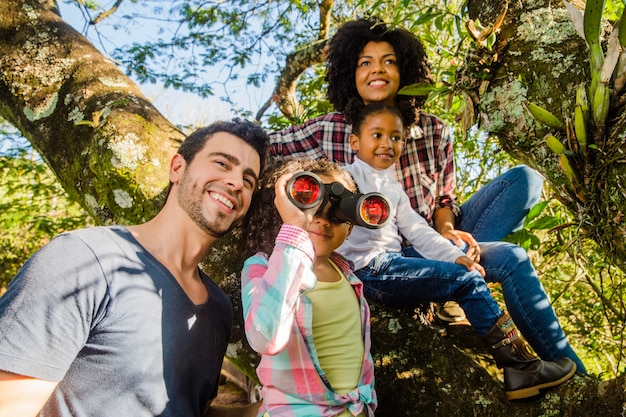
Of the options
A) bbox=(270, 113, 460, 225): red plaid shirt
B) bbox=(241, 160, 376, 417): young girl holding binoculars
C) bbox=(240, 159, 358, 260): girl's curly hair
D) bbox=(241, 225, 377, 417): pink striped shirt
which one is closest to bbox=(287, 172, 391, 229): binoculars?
bbox=(241, 160, 376, 417): young girl holding binoculars

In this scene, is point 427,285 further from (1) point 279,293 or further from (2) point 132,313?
(2) point 132,313

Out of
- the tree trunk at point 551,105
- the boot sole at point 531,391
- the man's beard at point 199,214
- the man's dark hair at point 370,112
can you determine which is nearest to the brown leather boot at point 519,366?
the boot sole at point 531,391

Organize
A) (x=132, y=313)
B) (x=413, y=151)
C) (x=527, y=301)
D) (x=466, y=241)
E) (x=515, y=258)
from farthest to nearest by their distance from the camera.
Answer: (x=413, y=151), (x=466, y=241), (x=515, y=258), (x=527, y=301), (x=132, y=313)

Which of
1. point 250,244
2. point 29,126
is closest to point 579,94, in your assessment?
point 250,244

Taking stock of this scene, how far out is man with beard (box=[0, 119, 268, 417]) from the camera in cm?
115

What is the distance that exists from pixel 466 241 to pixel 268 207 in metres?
1.05

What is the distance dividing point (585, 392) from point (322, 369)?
80 cm

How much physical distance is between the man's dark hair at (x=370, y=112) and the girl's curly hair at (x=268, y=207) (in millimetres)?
691

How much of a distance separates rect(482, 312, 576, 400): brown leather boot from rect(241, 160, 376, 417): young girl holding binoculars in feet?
1.52

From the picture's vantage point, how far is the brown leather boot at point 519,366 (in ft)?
4.77

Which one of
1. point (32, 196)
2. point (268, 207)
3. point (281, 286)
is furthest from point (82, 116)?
point (32, 196)

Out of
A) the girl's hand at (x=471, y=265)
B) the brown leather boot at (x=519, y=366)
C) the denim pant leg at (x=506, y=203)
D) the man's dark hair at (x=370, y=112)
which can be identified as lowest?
the brown leather boot at (x=519, y=366)

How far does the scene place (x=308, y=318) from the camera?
142 cm

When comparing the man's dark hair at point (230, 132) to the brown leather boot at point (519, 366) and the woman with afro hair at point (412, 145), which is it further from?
the brown leather boot at point (519, 366)
